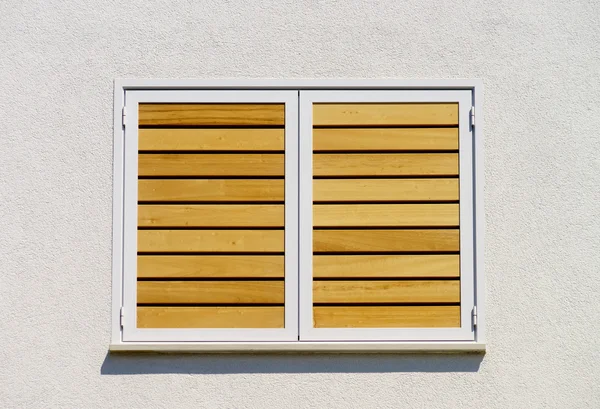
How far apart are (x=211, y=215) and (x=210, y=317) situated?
29.7 inches

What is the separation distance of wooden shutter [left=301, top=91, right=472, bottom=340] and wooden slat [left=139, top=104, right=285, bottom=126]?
264mm

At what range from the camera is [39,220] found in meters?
4.02

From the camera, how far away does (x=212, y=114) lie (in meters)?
4.04

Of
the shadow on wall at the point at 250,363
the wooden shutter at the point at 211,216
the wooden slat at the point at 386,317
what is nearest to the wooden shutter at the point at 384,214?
the wooden slat at the point at 386,317

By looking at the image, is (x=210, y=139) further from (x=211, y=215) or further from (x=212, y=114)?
(x=211, y=215)

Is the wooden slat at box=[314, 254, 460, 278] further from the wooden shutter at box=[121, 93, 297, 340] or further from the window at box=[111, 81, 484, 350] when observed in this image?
the wooden shutter at box=[121, 93, 297, 340]

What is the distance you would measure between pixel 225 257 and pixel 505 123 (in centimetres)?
234

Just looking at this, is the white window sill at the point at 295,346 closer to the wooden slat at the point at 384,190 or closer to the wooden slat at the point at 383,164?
the wooden slat at the point at 384,190

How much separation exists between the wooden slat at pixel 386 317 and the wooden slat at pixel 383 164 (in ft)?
3.29

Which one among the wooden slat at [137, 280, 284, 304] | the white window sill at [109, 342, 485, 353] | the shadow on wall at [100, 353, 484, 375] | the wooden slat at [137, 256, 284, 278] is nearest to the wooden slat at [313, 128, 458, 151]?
the wooden slat at [137, 256, 284, 278]

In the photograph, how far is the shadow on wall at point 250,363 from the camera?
3.96 meters

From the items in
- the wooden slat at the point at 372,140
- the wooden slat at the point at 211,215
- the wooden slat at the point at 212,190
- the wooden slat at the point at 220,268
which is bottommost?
the wooden slat at the point at 220,268

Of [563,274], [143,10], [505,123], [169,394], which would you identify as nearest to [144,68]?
[143,10]

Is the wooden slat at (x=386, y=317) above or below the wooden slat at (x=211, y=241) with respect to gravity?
below
